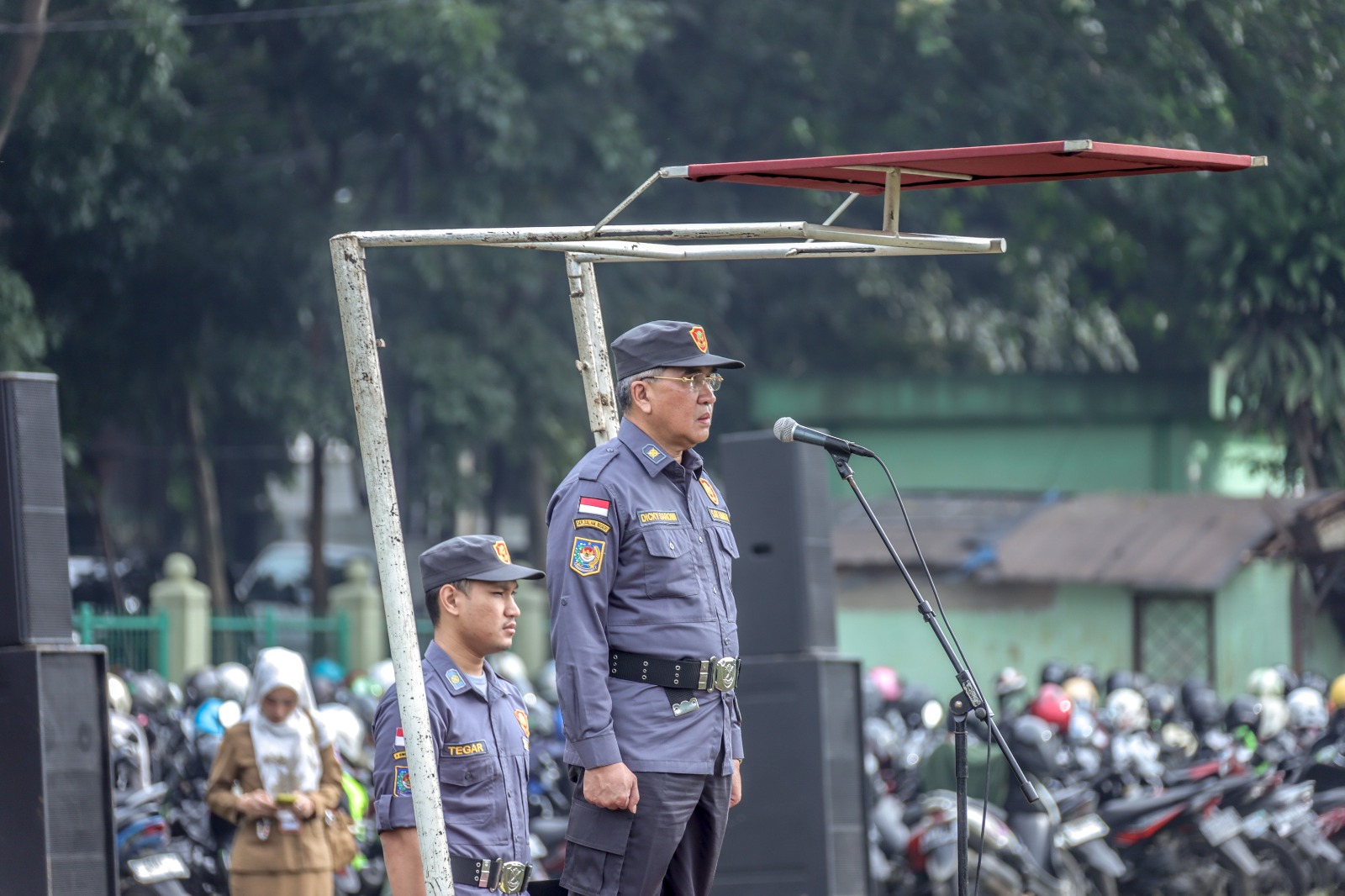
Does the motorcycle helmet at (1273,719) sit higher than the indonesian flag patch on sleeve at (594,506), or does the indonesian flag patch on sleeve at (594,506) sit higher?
the indonesian flag patch on sleeve at (594,506)

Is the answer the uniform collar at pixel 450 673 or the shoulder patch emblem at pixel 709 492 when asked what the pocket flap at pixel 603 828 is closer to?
the uniform collar at pixel 450 673

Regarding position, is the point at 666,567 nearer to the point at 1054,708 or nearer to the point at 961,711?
the point at 961,711

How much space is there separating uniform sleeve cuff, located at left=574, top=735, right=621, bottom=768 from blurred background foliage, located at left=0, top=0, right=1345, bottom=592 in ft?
41.8

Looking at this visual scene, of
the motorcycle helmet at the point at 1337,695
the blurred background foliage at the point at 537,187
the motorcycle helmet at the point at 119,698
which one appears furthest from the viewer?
the blurred background foliage at the point at 537,187

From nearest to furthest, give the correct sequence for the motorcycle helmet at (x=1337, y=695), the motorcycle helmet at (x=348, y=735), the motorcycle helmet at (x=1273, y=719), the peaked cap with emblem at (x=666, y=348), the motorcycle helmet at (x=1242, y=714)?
the peaked cap with emblem at (x=666, y=348), the motorcycle helmet at (x=348, y=735), the motorcycle helmet at (x=1273, y=719), the motorcycle helmet at (x=1242, y=714), the motorcycle helmet at (x=1337, y=695)

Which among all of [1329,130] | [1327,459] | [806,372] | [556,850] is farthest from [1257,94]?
[556,850]

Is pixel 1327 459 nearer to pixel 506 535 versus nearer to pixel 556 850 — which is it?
pixel 556 850

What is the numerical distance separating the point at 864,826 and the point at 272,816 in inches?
108

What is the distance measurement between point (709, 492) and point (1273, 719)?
339 inches

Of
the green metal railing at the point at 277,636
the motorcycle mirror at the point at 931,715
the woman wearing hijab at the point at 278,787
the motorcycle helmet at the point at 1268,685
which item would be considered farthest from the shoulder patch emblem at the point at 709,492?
the green metal railing at the point at 277,636

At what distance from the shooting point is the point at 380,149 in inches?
800

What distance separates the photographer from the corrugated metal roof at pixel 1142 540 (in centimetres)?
1609

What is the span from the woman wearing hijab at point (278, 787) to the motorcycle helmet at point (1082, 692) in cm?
610

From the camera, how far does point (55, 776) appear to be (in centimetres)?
569
